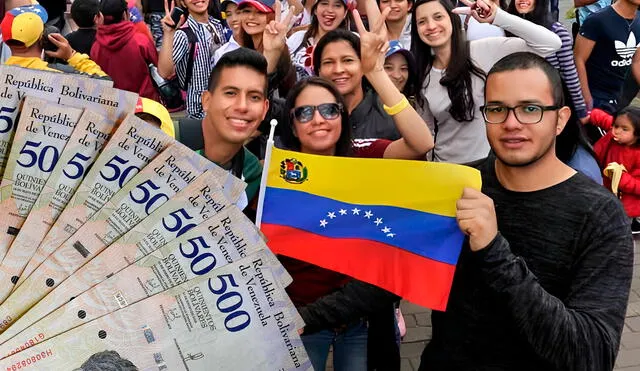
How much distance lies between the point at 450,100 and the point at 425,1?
2.22 feet

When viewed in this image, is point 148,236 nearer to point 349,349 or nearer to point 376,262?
point 376,262

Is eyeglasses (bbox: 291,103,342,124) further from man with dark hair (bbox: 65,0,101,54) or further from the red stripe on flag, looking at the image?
man with dark hair (bbox: 65,0,101,54)

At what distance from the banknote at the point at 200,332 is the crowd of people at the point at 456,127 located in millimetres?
548

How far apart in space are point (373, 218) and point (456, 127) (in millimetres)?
2112

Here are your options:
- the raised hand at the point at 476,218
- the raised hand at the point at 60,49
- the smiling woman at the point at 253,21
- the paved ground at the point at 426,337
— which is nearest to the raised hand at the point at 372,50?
the raised hand at the point at 476,218

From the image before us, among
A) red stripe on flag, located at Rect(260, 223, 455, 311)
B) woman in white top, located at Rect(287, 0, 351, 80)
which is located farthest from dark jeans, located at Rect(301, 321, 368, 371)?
woman in white top, located at Rect(287, 0, 351, 80)

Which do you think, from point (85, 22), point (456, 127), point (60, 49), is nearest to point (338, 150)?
point (456, 127)

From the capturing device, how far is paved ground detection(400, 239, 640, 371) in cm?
401

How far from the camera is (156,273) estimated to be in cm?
150

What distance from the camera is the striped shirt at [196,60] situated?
5074 mm

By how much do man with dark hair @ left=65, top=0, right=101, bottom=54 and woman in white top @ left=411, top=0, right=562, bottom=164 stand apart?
10.2 feet

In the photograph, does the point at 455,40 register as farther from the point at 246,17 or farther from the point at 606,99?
the point at 606,99

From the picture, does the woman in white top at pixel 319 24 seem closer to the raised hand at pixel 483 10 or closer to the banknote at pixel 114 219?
the raised hand at pixel 483 10

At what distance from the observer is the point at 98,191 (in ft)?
4.92
